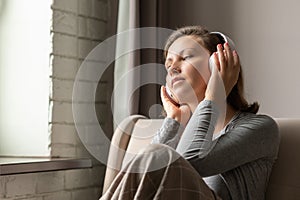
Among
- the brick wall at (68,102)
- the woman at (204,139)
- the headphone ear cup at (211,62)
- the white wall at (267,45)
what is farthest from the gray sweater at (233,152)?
the brick wall at (68,102)

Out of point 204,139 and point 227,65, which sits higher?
point 227,65

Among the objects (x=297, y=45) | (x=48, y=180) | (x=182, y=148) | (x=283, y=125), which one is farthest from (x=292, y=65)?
(x=48, y=180)

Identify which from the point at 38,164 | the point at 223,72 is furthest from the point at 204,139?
the point at 38,164

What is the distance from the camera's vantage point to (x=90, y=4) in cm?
248

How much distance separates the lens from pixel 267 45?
2.21m

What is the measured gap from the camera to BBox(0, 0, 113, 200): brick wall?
2250 millimetres

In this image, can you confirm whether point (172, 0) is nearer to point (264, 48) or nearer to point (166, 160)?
point (264, 48)

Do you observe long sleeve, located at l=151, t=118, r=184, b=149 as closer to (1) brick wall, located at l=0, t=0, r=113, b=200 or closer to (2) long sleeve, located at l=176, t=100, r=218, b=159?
(2) long sleeve, located at l=176, t=100, r=218, b=159

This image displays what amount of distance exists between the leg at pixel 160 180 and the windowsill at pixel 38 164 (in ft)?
2.46

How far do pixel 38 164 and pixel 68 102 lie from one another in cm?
39

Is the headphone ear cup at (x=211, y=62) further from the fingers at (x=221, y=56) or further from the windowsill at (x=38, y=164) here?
the windowsill at (x=38, y=164)

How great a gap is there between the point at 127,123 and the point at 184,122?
0.35 m

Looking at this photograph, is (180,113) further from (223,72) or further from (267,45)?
(267,45)

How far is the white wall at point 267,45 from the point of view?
2137mm
